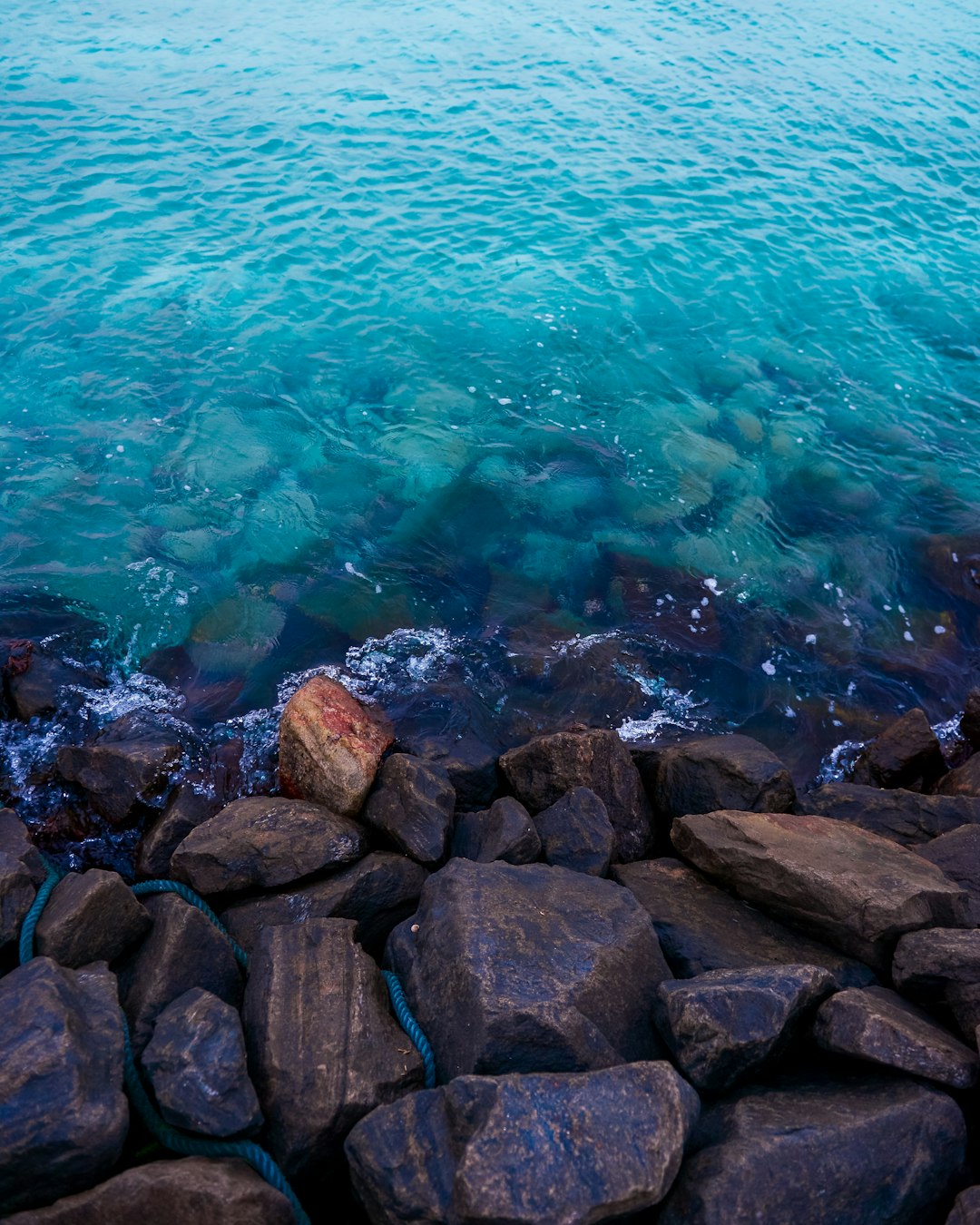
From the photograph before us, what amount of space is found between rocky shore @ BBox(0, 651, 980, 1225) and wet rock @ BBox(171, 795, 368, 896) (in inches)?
0.8

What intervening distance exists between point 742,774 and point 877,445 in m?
7.26

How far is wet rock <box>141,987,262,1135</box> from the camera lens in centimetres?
409

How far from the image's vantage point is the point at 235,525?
33.8 feet

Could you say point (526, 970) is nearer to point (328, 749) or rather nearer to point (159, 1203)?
point (159, 1203)

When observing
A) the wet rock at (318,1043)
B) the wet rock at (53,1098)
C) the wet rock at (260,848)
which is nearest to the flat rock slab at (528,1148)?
the wet rock at (318,1043)

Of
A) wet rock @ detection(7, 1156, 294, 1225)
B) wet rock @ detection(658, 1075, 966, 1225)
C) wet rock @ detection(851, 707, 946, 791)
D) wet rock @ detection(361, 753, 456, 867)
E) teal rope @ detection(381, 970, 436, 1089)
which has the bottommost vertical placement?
wet rock @ detection(851, 707, 946, 791)

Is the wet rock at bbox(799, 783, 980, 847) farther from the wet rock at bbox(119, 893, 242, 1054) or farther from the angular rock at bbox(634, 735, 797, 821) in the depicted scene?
the wet rock at bbox(119, 893, 242, 1054)

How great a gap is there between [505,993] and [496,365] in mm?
10193

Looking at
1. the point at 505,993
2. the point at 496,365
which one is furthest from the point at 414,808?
the point at 496,365

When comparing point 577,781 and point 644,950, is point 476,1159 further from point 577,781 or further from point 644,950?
point 577,781

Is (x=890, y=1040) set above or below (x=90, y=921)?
above

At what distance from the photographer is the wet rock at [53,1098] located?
3.84m

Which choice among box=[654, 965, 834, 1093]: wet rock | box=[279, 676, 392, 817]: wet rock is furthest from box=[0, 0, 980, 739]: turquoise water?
box=[654, 965, 834, 1093]: wet rock

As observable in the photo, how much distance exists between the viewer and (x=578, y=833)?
6.20m
